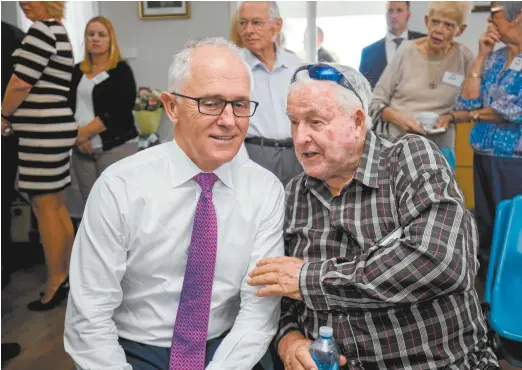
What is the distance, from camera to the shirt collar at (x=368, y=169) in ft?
4.53

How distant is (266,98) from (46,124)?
1.28m

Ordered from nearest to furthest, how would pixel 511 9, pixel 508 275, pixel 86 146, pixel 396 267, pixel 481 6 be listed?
pixel 396 267 < pixel 508 275 < pixel 511 9 < pixel 86 146 < pixel 481 6

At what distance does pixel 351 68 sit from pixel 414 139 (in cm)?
26

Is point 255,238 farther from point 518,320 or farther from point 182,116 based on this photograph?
point 518,320

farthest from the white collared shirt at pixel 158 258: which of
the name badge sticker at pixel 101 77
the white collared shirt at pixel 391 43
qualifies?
the white collared shirt at pixel 391 43

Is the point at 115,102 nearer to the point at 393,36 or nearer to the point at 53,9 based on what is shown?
the point at 53,9

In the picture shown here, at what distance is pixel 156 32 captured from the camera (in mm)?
5137

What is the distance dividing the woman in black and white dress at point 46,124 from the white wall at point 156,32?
2235 millimetres

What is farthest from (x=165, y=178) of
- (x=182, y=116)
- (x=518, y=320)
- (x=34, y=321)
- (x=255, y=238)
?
(x=34, y=321)

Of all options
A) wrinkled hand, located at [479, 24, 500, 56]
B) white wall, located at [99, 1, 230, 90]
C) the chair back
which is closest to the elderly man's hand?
the chair back

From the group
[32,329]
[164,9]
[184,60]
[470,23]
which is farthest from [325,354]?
[164,9]

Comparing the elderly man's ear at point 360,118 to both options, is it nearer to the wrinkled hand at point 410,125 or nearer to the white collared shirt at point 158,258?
the white collared shirt at point 158,258

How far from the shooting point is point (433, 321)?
4.24 feet

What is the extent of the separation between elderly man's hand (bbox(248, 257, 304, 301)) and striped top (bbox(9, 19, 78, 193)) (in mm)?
2035
